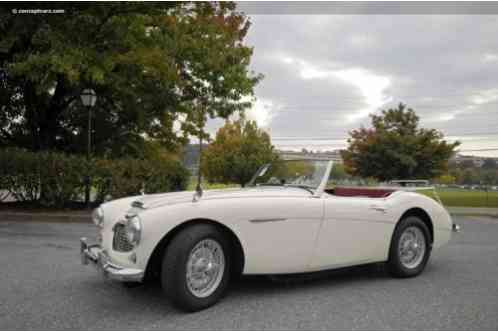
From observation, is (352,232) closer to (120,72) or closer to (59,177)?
(59,177)

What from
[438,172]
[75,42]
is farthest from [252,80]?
[438,172]

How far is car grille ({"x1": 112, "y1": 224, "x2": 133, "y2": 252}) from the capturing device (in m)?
3.27

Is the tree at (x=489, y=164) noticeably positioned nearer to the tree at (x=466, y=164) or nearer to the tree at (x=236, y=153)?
the tree at (x=466, y=164)

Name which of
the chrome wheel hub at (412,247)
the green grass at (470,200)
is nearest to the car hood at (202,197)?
the chrome wheel hub at (412,247)

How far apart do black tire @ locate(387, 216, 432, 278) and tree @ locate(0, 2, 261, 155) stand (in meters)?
7.71

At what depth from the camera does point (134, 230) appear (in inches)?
124

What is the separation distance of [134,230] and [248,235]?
95 centimetres

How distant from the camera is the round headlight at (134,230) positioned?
3.13 m

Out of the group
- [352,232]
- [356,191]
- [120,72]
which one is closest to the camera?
[352,232]

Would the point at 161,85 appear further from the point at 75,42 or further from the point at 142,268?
the point at 142,268

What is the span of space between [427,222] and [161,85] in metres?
10.7

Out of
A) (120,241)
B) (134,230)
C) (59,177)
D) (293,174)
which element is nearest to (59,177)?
(59,177)

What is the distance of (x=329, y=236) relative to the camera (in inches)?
154

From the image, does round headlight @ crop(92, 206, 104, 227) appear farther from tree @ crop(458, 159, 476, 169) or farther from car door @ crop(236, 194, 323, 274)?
tree @ crop(458, 159, 476, 169)
